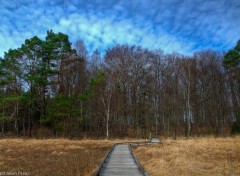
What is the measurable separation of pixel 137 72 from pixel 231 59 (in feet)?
53.8

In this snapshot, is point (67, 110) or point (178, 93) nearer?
point (67, 110)

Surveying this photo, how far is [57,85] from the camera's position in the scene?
40.0m

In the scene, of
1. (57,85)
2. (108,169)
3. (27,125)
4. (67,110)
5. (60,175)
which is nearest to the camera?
(60,175)

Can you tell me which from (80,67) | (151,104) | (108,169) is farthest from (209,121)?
(108,169)

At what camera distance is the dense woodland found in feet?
124

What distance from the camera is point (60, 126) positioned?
35.9 m

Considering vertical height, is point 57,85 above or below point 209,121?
above

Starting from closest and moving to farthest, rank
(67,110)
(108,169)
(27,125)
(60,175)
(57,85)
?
(60,175) → (108,169) → (67,110) → (57,85) → (27,125)

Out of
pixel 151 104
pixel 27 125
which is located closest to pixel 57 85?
pixel 27 125

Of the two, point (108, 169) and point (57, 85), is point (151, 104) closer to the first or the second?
point (57, 85)

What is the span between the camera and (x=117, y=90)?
42656mm

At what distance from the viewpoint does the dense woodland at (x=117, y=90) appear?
37812 mm

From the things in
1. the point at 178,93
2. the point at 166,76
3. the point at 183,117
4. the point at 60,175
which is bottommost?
the point at 60,175

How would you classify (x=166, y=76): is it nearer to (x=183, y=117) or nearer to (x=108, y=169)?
(x=183, y=117)
